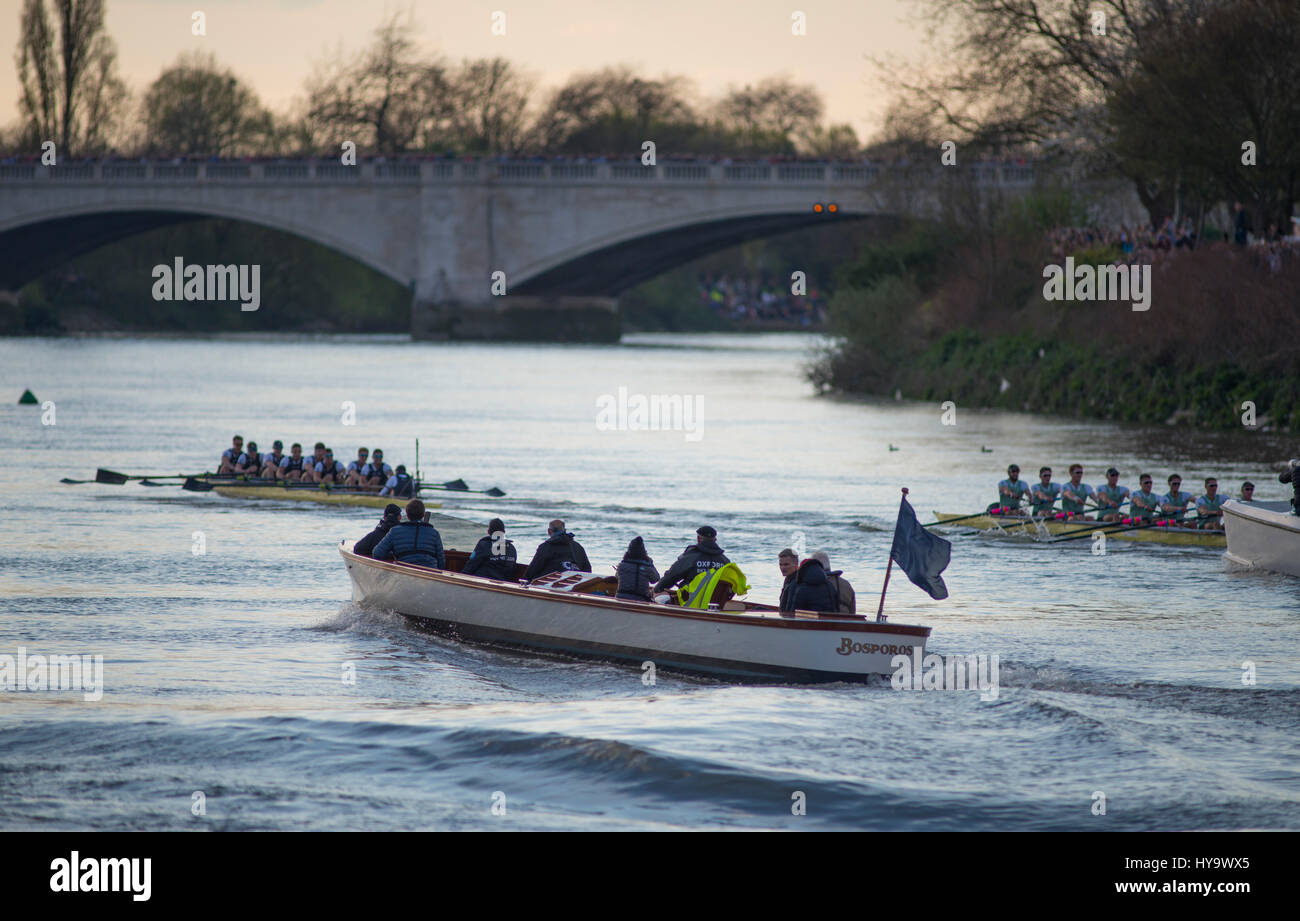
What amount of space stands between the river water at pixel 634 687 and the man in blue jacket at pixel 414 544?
104cm

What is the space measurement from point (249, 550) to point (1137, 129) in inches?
1158

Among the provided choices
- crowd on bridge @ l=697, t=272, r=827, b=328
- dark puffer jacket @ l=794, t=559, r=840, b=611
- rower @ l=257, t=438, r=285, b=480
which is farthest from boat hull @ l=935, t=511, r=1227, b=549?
crowd on bridge @ l=697, t=272, r=827, b=328

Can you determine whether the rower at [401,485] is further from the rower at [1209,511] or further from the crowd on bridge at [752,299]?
the crowd on bridge at [752,299]

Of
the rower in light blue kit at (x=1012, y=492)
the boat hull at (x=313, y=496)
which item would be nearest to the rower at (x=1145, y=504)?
the rower in light blue kit at (x=1012, y=492)

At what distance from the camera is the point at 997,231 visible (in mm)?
59406

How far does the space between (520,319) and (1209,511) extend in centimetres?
7122

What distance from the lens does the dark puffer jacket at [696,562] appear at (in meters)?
19.2

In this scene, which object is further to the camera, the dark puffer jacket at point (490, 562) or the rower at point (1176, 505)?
the rower at point (1176, 505)

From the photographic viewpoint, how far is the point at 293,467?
36062 mm

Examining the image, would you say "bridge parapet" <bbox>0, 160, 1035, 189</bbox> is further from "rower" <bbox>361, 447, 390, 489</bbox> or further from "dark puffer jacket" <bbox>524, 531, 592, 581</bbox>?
"dark puffer jacket" <bbox>524, 531, 592, 581</bbox>

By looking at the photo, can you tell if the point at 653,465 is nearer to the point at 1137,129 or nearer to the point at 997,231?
the point at 1137,129

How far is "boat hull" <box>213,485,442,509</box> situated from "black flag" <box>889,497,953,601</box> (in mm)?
16977

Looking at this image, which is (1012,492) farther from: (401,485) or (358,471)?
(358,471)

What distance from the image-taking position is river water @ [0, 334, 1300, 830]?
14.9m
